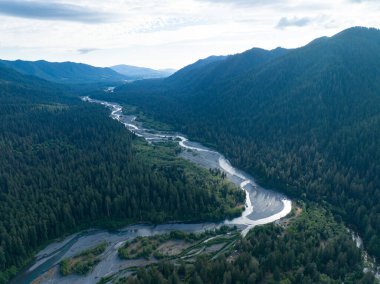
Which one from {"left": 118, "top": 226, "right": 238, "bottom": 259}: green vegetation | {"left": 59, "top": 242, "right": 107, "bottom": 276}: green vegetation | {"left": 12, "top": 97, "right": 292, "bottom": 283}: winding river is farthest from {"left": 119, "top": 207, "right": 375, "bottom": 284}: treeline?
{"left": 59, "top": 242, "right": 107, "bottom": 276}: green vegetation

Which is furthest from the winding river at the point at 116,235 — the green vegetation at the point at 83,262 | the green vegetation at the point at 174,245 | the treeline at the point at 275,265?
the treeline at the point at 275,265

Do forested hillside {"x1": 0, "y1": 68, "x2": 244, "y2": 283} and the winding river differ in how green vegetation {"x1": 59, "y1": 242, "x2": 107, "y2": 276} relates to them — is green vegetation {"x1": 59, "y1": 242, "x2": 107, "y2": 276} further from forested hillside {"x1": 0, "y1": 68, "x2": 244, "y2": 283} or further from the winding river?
forested hillside {"x1": 0, "y1": 68, "x2": 244, "y2": 283}

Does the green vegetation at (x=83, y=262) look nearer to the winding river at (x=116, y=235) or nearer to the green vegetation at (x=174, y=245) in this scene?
the winding river at (x=116, y=235)

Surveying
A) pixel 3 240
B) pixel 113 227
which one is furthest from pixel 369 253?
pixel 3 240

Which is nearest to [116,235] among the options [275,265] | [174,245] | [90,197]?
[90,197]

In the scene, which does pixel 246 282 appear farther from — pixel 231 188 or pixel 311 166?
pixel 311 166

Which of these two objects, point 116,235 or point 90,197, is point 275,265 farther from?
point 90,197
